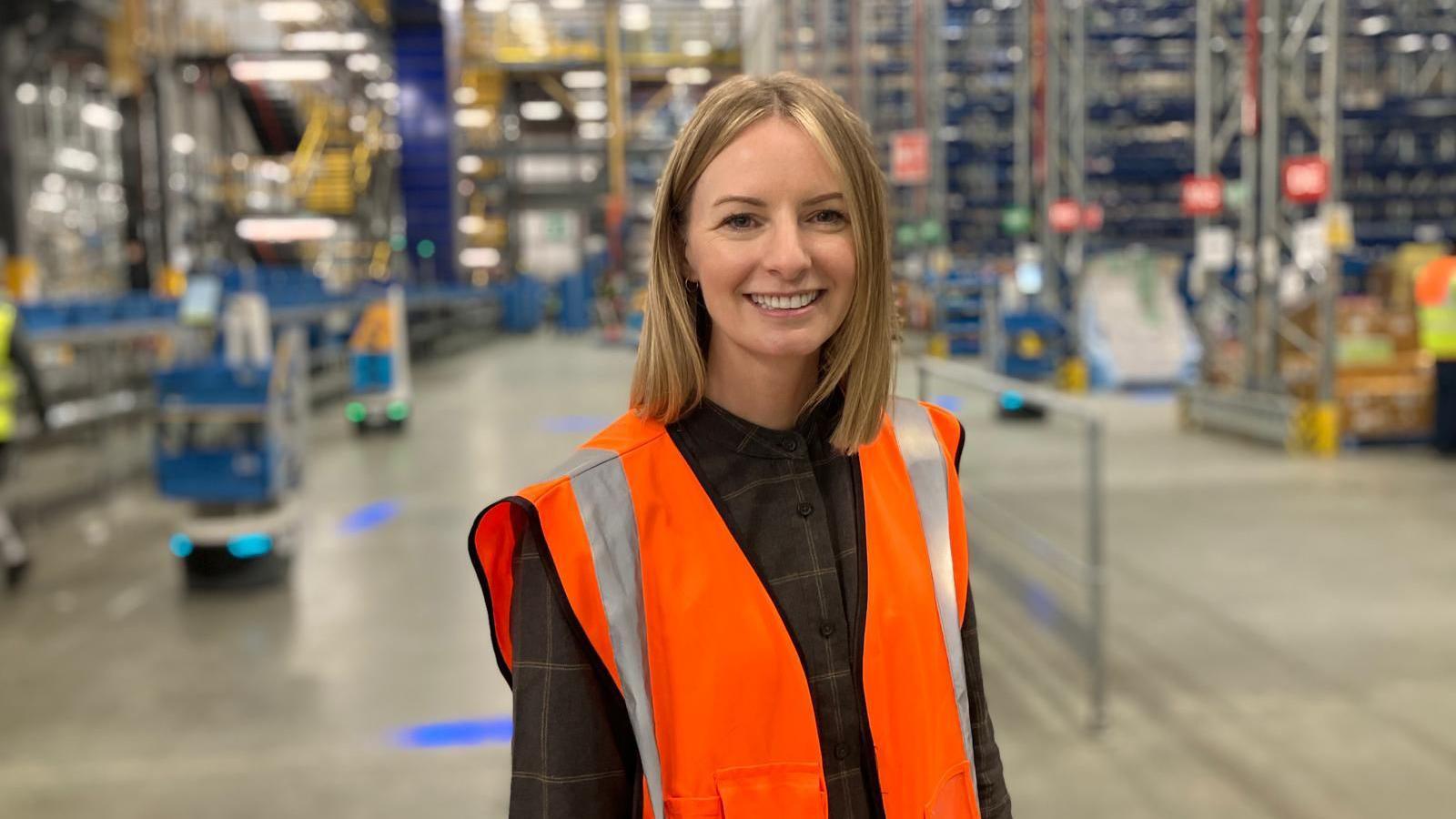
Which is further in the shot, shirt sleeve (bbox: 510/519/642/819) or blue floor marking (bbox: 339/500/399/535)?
blue floor marking (bbox: 339/500/399/535)

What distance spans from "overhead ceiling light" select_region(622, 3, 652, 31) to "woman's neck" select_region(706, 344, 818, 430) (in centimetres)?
1377

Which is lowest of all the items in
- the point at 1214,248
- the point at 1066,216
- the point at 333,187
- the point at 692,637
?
the point at 692,637

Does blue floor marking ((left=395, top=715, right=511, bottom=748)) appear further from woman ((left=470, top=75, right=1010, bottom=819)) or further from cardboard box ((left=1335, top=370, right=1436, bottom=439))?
cardboard box ((left=1335, top=370, right=1436, bottom=439))

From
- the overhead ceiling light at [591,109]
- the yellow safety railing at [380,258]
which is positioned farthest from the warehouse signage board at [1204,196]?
the overhead ceiling light at [591,109]

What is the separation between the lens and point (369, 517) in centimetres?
809

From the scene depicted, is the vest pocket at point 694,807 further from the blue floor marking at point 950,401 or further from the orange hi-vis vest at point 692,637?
the blue floor marking at point 950,401

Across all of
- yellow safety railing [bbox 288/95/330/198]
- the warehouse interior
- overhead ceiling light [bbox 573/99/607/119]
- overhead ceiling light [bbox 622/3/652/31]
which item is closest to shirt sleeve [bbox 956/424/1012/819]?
the warehouse interior

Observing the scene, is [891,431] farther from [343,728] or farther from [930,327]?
[930,327]

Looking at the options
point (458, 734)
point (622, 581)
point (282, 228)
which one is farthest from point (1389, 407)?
point (282, 228)

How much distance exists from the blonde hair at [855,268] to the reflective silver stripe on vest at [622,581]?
4.8 inches

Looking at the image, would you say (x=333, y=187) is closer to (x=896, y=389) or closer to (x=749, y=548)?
(x=896, y=389)

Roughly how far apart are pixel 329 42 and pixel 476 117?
14.7 metres

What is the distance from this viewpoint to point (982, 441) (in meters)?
5.52

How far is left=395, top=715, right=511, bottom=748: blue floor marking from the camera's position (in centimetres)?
419
